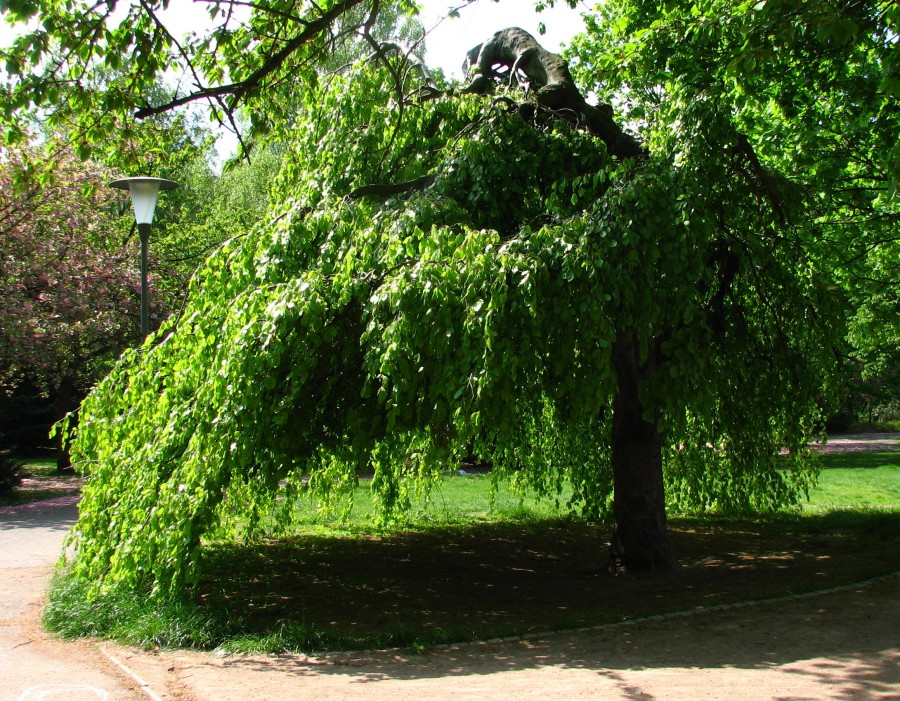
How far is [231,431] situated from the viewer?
609 centimetres

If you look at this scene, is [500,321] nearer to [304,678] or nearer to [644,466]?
[304,678]

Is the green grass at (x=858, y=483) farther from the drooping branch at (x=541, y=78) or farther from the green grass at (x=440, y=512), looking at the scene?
the drooping branch at (x=541, y=78)

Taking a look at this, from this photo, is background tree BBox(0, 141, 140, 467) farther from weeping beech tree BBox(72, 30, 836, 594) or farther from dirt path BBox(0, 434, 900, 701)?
dirt path BBox(0, 434, 900, 701)

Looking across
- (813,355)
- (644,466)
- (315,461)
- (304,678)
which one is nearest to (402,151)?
(315,461)

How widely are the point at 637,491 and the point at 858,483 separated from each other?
1041 centimetres

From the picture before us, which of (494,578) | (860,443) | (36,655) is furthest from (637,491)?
(860,443)

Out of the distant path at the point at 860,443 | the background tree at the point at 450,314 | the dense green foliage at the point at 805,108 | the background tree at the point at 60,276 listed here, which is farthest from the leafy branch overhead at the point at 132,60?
the distant path at the point at 860,443

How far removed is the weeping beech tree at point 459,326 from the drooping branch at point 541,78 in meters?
0.16

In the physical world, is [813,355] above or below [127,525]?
above

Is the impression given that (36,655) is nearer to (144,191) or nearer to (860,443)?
(144,191)

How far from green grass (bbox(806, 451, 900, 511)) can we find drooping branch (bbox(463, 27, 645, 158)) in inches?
264

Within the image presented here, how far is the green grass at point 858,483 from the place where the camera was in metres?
13.5

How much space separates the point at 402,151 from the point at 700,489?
5.04 m

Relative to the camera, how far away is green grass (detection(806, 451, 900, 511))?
13.5m
